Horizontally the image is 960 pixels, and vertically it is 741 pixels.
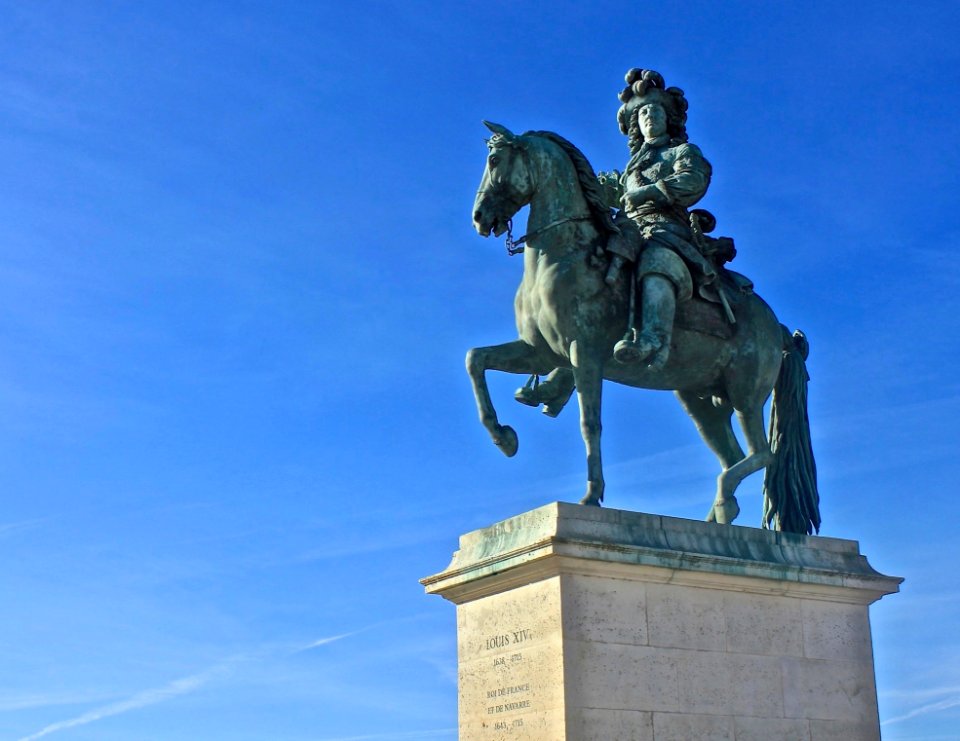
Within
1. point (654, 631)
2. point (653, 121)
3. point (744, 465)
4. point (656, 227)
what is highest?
point (653, 121)

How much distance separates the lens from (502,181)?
13.5m

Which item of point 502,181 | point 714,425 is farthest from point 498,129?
point 714,425

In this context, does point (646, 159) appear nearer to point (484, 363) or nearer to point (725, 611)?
Answer: point (484, 363)

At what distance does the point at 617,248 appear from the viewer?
13.3 m

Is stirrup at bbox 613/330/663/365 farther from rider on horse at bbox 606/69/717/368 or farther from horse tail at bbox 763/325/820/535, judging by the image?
horse tail at bbox 763/325/820/535

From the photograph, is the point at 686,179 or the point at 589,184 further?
the point at 686,179

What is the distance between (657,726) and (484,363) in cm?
362

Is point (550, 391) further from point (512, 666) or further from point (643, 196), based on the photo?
point (512, 666)

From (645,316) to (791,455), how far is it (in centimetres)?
241

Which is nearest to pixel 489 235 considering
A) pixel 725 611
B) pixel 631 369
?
pixel 631 369

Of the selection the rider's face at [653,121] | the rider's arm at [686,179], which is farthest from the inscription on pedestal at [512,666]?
the rider's face at [653,121]

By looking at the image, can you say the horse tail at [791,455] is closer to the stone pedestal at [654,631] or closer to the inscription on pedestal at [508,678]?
the stone pedestal at [654,631]

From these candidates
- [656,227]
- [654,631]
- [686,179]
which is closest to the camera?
[654,631]

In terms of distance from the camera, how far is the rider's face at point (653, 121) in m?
15.0
